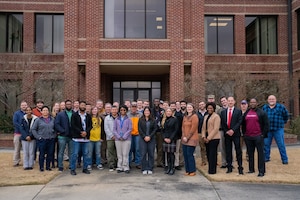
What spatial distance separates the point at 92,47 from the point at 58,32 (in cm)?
731

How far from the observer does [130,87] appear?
22.3m

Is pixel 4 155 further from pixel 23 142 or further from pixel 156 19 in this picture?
pixel 156 19

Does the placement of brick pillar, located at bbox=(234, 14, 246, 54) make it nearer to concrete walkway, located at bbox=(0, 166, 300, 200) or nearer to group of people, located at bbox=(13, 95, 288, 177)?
group of people, located at bbox=(13, 95, 288, 177)

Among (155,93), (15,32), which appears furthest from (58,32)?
(155,93)

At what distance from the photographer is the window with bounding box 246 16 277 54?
74.4 ft

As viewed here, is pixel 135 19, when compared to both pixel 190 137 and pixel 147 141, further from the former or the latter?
pixel 190 137

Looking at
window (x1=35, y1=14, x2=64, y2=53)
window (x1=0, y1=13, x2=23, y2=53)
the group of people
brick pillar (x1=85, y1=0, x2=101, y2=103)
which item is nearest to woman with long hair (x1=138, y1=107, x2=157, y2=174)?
the group of people

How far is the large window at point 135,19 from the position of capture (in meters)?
16.8

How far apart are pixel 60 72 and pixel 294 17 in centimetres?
1548

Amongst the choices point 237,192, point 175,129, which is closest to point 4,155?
point 175,129

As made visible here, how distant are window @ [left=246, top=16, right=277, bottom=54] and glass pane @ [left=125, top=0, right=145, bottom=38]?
9141mm

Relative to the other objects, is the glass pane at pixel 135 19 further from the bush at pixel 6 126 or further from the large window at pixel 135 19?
the bush at pixel 6 126

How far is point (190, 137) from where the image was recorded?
27.1 ft

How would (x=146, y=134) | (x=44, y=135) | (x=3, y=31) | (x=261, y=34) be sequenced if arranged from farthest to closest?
(x=261, y=34) → (x=3, y=31) → (x=44, y=135) → (x=146, y=134)
